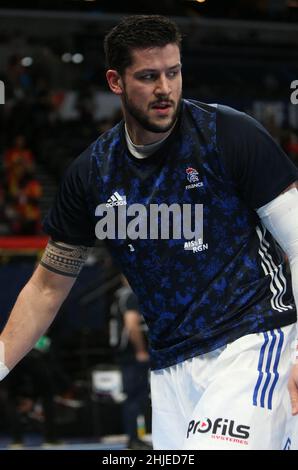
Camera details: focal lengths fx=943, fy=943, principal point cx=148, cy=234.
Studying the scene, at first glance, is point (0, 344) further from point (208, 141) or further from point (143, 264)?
point (208, 141)

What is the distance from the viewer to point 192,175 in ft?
12.4

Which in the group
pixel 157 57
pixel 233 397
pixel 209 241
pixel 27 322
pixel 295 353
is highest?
pixel 157 57

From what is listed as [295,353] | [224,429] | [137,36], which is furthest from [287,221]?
[137,36]

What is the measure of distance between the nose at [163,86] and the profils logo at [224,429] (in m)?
1.25

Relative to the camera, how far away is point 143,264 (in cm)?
387

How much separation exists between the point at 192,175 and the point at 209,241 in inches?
10.7

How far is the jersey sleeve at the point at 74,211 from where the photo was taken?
4016 mm

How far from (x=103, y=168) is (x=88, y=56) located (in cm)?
1672

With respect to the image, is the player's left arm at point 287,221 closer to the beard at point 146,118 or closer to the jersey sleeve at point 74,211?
the beard at point 146,118

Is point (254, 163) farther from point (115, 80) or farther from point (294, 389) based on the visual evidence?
point (294, 389)

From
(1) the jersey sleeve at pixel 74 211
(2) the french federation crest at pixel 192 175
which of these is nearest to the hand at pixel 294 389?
(2) the french federation crest at pixel 192 175

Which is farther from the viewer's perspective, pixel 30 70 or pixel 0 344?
pixel 30 70

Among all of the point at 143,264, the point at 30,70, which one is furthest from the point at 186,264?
the point at 30,70

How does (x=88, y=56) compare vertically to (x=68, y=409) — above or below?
above
